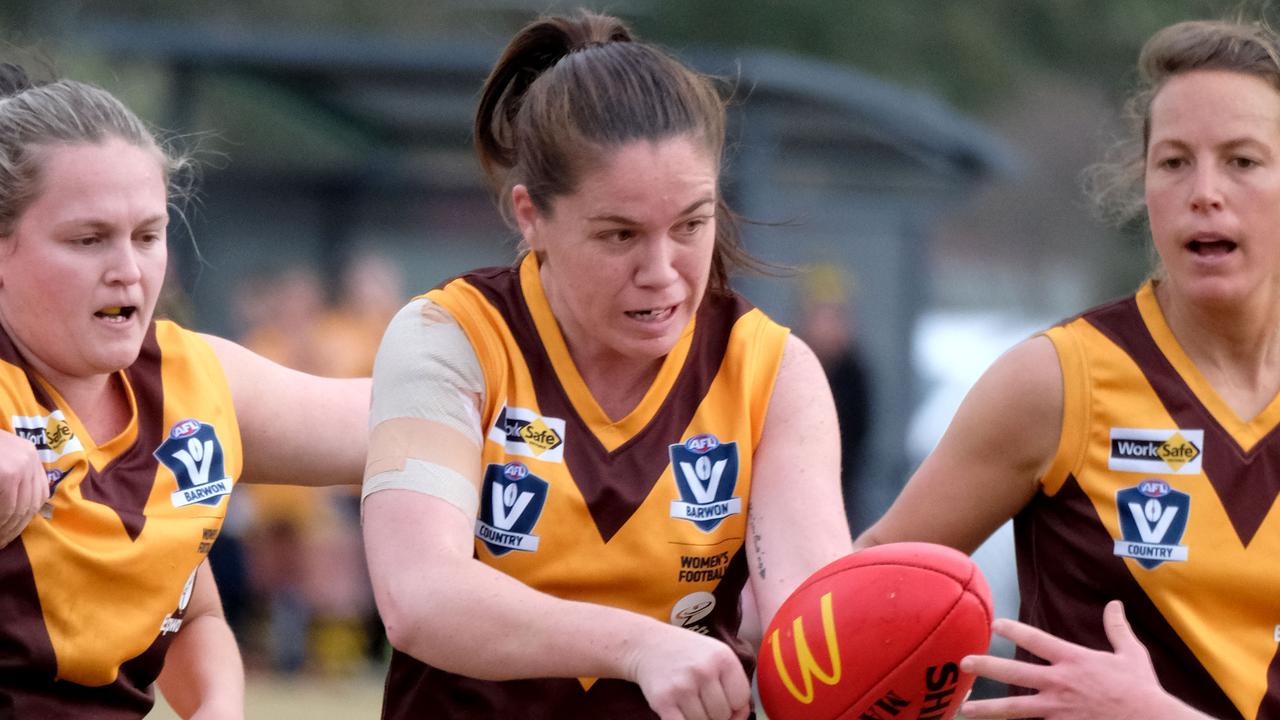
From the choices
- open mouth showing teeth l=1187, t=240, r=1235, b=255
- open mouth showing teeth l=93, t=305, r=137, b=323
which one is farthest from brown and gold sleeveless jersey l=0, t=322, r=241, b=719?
open mouth showing teeth l=1187, t=240, r=1235, b=255

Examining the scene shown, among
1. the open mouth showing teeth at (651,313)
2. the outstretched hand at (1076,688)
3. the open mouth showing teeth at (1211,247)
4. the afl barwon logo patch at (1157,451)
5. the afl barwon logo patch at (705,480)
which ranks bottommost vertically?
the outstretched hand at (1076,688)

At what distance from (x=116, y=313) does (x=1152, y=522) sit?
76.0 inches

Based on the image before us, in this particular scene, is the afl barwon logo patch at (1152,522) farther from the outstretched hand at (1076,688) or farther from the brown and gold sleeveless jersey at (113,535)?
the brown and gold sleeveless jersey at (113,535)

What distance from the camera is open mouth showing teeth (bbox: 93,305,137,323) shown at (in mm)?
3000

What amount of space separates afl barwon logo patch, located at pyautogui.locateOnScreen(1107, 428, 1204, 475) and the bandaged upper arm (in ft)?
3.99

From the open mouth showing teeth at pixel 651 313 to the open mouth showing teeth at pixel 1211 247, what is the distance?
40.5 inches

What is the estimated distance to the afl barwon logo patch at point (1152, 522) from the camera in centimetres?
318

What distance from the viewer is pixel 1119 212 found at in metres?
3.67

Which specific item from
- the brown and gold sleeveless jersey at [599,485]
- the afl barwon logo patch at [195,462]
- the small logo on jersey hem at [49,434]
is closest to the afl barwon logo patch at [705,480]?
the brown and gold sleeveless jersey at [599,485]

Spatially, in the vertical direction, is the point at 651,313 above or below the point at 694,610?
Result: above

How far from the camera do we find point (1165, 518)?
319 centimetres

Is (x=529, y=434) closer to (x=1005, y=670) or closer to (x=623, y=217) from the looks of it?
(x=623, y=217)

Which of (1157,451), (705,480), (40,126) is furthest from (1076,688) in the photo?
(40,126)

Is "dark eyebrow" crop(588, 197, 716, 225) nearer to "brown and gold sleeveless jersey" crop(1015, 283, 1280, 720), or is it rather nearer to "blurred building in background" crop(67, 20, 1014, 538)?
"brown and gold sleeveless jersey" crop(1015, 283, 1280, 720)
